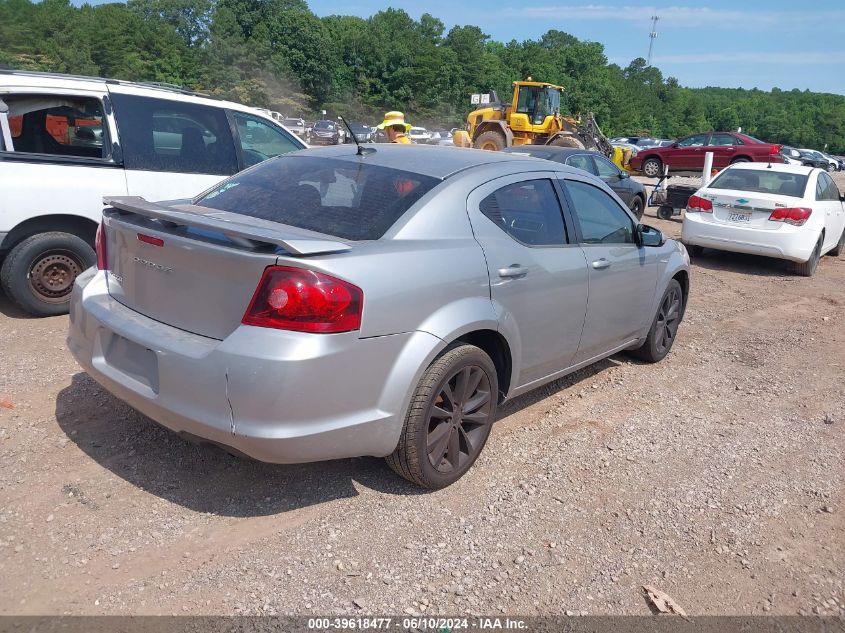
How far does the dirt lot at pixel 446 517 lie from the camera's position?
2.75 m

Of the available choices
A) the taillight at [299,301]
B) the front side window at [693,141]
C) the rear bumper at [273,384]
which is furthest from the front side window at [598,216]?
the front side window at [693,141]

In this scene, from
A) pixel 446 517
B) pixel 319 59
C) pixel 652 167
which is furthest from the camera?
pixel 319 59

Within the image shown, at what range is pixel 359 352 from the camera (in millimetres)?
2881

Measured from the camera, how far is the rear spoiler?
2791 mm

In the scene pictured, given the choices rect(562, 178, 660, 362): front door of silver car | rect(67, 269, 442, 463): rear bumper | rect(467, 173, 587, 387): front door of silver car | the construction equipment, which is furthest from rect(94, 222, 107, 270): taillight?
the construction equipment

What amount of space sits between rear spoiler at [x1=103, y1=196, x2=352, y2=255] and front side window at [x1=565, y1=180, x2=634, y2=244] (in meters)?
1.99

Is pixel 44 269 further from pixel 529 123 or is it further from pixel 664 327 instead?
pixel 529 123

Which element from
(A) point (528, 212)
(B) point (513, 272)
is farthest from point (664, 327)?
(B) point (513, 272)

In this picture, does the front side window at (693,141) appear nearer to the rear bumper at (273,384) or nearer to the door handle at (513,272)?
the door handle at (513,272)

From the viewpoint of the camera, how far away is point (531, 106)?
22016 millimetres

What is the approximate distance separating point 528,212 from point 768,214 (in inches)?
272

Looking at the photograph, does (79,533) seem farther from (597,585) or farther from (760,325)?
(760,325)

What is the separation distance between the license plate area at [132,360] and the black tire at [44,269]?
2.83 m

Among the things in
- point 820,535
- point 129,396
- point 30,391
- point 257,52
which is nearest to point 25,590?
point 129,396
